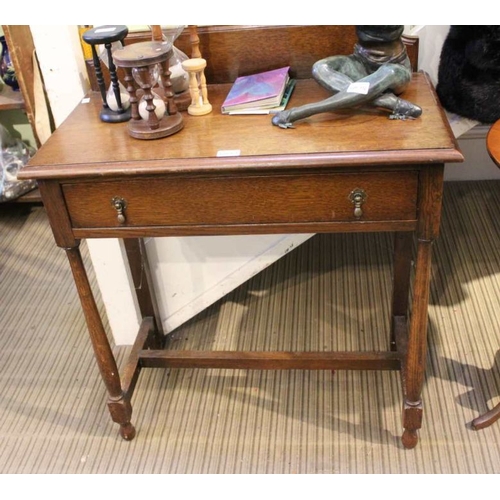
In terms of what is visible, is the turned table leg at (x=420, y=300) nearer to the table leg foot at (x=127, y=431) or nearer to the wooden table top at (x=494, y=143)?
the wooden table top at (x=494, y=143)

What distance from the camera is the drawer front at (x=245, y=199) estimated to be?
45.8 inches

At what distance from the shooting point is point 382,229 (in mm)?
1205

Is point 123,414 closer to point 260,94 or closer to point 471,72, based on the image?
point 260,94

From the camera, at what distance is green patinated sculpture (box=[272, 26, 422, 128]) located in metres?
1.22

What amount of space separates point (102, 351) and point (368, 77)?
0.84 m

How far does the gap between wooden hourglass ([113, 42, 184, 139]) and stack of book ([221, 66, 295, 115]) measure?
0.40 feet

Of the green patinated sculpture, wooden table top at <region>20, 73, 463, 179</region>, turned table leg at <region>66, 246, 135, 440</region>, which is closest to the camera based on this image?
wooden table top at <region>20, 73, 463, 179</region>

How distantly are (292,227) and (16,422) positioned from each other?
A: 0.99 metres

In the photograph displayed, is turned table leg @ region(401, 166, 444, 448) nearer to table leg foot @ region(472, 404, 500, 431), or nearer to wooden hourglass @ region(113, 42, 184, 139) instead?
table leg foot @ region(472, 404, 500, 431)

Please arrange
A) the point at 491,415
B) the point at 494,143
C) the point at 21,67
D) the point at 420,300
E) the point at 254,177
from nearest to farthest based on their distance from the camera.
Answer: the point at 254,177 < the point at 420,300 < the point at 494,143 < the point at 491,415 < the point at 21,67

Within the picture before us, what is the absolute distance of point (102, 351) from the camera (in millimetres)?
1467

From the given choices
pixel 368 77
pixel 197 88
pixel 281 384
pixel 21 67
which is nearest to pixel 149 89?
pixel 197 88

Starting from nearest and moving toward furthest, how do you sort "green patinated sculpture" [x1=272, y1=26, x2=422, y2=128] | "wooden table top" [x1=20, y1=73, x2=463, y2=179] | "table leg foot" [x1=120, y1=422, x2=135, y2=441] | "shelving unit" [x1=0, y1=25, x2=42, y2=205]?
"wooden table top" [x1=20, y1=73, x2=463, y2=179], "green patinated sculpture" [x1=272, y1=26, x2=422, y2=128], "table leg foot" [x1=120, y1=422, x2=135, y2=441], "shelving unit" [x1=0, y1=25, x2=42, y2=205]

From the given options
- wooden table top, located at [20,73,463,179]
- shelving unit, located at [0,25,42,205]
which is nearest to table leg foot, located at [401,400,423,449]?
wooden table top, located at [20,73,463,179]
